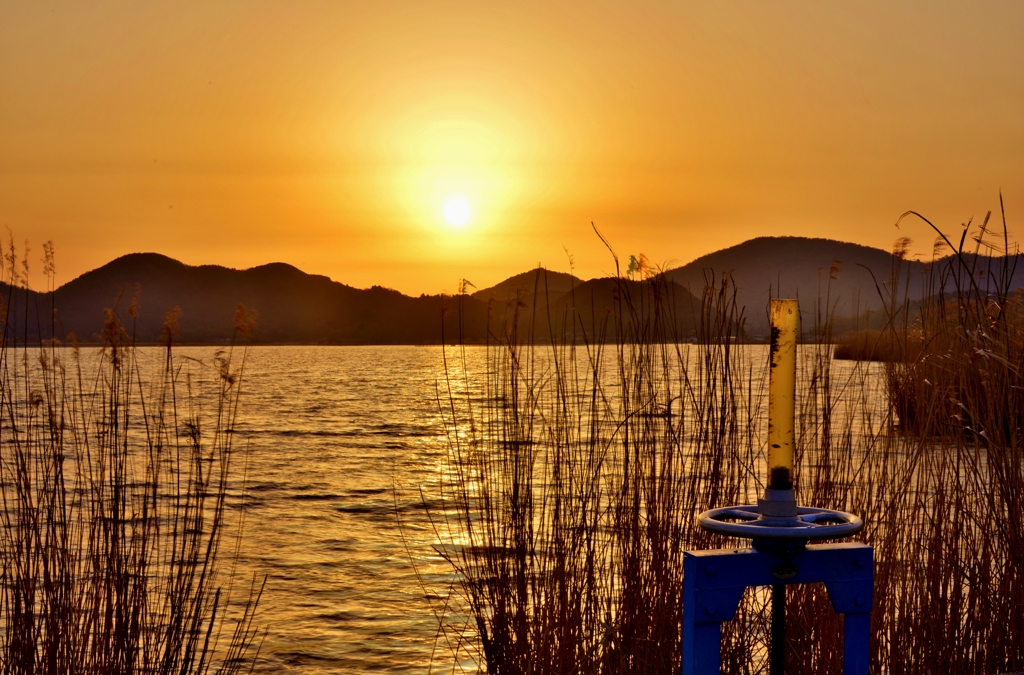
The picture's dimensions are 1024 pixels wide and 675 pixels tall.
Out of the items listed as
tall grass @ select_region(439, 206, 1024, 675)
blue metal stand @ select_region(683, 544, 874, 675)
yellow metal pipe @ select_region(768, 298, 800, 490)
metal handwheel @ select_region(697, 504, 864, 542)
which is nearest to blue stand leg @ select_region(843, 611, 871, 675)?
blue metal stand @ select_region(683, 544, 874, 675)

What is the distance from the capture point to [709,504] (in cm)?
364

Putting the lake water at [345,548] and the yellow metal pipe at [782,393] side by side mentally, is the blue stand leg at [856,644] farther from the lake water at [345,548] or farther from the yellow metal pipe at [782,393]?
the lake water at [345,548]

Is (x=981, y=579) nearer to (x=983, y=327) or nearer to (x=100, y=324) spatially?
(x=983, y=327)

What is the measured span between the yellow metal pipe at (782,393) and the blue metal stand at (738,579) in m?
0.17

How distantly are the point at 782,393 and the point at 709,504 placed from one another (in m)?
1.95

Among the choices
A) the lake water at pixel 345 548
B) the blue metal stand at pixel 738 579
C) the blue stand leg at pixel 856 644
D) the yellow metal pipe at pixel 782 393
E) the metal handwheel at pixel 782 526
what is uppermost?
the yellow metal pipe at pixel 782 393

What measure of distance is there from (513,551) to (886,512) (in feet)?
5.22

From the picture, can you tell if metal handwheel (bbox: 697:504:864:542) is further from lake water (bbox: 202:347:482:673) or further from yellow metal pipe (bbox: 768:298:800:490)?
lake water (bbox: 202:347:482:673)

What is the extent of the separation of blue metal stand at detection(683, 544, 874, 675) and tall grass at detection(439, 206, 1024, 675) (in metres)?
1.55

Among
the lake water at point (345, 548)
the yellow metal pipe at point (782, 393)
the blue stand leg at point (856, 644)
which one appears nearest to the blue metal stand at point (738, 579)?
the blue stand leg at point (856, 644)

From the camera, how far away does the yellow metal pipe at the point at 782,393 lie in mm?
1788

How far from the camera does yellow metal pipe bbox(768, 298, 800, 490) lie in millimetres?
1788

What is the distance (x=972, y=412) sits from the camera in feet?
11.0

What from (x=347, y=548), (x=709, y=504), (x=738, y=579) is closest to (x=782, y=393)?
(x=738, y=579)
